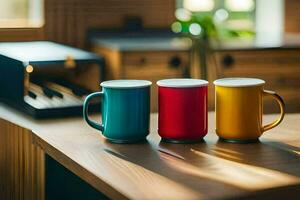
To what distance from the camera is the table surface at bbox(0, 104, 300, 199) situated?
1204mm

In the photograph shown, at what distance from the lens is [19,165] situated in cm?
190

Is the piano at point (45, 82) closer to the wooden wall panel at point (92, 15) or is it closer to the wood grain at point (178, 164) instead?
the wood grain at point (178, 164)

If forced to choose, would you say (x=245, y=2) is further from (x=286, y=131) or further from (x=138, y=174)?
(x=138, y=174)

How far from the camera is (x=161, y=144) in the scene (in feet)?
5.19

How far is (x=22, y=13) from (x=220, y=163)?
2.54 m

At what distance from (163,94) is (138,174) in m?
0.32

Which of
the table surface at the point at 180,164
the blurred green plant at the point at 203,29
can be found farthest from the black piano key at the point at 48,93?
the blurred green plant at the point at 203,29

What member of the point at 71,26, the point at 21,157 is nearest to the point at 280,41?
the point at 71,26

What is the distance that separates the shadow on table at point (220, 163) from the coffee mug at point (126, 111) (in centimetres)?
3

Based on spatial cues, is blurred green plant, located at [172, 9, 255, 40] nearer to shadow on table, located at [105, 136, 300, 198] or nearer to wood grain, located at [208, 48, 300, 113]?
wood grain, located at [208, 48, 300, 113]

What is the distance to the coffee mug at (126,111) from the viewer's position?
156cm

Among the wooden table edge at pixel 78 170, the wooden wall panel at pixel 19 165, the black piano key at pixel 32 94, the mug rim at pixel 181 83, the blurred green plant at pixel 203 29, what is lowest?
the wooden wall panel at pixel 19 165

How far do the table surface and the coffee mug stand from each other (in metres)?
0.03

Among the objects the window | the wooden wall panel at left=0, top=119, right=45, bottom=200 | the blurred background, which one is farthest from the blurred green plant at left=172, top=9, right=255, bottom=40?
the wooden wall panel at left=0, top=119, right=45, bottom=200
